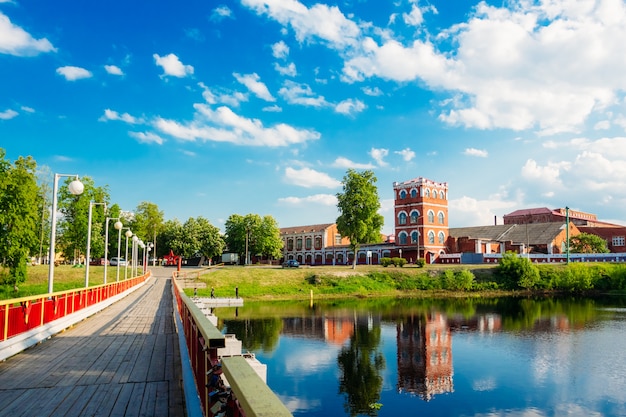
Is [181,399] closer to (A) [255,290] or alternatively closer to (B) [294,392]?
(B) [294,392]

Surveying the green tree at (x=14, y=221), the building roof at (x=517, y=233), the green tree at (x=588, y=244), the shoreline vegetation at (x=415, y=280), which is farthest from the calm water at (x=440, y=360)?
the green tree at (x=588, y=244)

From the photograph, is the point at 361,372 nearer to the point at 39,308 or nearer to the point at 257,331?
the point at 257,331

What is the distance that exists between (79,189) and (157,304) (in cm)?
1277

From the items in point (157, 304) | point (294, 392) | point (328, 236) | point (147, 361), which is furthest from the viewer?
point (328, 236)

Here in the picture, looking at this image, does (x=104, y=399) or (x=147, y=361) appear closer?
(x=104, y=399)

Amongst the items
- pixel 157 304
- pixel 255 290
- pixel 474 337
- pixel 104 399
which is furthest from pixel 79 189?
pixel 255 290

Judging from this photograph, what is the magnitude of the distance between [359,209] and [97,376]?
57.0m

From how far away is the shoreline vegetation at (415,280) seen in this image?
55719mm

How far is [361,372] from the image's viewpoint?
21.1 meters

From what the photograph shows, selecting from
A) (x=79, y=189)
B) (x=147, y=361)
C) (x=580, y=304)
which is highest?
(x=79, y=189)

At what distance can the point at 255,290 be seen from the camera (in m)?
54.0

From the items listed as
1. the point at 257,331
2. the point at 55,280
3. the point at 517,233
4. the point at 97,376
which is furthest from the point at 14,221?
the point at 517,233

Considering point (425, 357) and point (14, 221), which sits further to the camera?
point (14, 221)

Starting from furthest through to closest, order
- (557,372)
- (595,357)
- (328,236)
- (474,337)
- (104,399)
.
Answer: (328,236), (474,337), (595,357), (557,372), (104,399)
